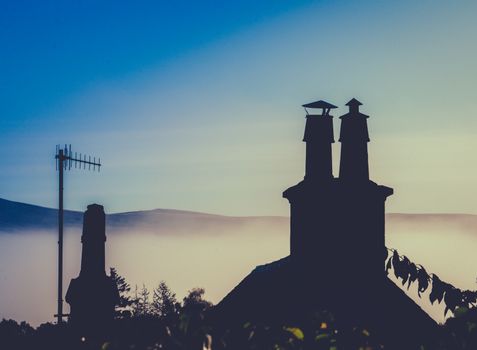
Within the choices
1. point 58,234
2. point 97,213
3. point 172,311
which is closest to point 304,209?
point 97,213

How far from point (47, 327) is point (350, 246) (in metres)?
11.8

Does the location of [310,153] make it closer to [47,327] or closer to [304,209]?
[304,209]

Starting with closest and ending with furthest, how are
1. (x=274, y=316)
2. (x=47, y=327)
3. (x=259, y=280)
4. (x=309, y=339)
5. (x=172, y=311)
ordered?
(x=309, y=339), (x=172, y=311), (x=47, y=327), (x=274, y=316), (x=259, y=280)

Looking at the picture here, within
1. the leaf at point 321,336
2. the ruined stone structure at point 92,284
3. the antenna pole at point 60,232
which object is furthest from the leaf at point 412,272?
the antenna pole at point 60,232

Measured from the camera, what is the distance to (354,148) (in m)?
19.7

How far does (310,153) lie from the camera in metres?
19.7

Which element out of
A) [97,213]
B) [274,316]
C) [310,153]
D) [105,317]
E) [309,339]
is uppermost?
[310,153]

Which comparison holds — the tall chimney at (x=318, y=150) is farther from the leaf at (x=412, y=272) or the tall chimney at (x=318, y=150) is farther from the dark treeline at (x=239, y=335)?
the dark treeline at (x=239, y=335)

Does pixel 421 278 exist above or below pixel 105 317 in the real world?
above

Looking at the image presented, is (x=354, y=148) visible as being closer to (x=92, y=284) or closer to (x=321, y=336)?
(x=92, y=284)

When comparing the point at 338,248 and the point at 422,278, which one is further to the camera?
the point at 338,248

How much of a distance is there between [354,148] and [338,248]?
10.7 feet

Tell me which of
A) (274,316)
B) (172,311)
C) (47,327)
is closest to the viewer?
(172,311)

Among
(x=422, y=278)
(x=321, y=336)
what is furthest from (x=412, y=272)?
(x=321, y=336)
